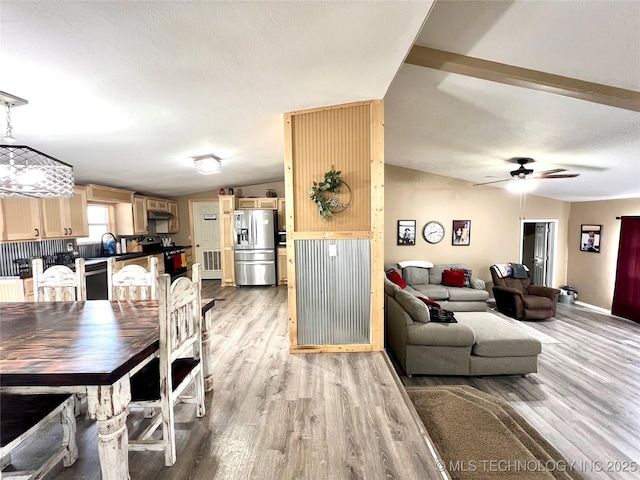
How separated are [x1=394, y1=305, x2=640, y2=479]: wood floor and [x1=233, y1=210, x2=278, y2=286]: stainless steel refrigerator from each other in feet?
12.3

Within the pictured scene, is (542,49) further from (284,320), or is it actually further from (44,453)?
(44,453)

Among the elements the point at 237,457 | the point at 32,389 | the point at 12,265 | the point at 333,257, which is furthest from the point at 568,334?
the point at 12,265

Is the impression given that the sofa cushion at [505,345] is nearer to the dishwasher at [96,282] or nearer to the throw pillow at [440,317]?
the throw pillow at [440,317]

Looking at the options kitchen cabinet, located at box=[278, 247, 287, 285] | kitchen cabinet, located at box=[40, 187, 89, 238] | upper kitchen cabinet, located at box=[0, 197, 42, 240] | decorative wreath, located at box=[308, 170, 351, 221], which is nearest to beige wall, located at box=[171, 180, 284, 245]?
kitchen cabinet, located at box=[278, 247, 287, 285]

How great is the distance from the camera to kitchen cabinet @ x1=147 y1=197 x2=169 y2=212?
6129 mm

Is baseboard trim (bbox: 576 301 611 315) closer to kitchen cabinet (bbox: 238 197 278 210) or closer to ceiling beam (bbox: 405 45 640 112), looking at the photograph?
ceiling beam (bbox: 405 45 640 112)

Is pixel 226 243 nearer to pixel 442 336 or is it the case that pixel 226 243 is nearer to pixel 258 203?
pixel 258 203

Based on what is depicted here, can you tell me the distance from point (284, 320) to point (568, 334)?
4.64 metres

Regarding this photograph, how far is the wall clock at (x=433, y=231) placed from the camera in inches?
263

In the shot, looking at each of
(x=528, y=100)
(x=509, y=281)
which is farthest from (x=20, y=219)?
(x=509, y=281)

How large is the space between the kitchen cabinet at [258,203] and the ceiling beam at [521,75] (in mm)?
4834

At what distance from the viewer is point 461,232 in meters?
6.70

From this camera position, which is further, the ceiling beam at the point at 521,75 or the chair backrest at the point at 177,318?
the ceiling beam at the point at 521,75

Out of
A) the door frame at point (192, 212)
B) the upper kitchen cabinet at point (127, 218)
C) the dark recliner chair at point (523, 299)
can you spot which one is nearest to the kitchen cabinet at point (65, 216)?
the upper kitchen cabinet at point (127, 218)
